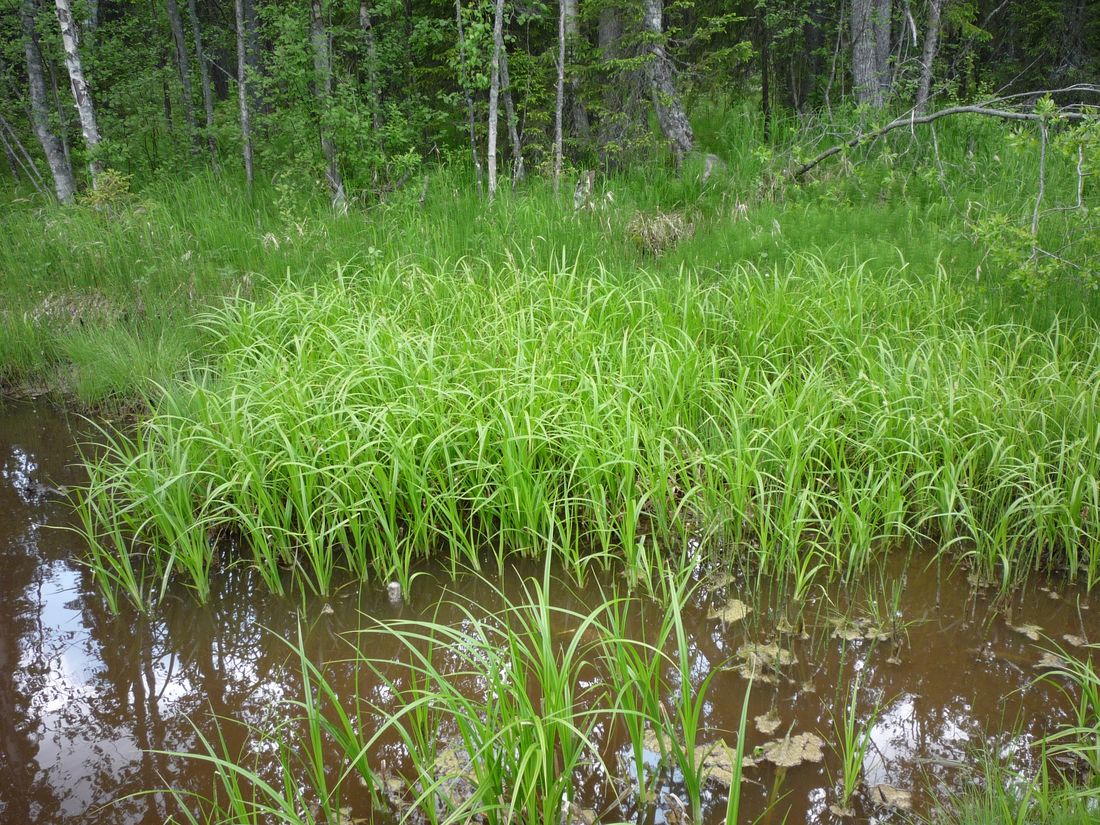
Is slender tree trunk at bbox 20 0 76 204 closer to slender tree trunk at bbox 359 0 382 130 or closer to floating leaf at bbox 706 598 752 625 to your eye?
slender tree trunk at bbox 359 0 382 130

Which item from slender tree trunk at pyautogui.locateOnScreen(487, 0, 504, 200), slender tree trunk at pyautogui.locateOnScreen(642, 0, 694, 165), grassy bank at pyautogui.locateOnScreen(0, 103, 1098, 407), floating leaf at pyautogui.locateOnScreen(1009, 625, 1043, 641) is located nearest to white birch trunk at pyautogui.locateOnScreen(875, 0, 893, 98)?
grassy bank at pyautogui.locateOnScreen(0, 103, 1098, 407)

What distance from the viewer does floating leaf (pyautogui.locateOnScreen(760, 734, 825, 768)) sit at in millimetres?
2541

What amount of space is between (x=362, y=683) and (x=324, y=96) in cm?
660

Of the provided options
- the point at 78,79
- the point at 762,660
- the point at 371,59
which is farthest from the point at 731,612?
the point at 78,79

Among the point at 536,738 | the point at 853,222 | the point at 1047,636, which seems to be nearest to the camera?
the point at 536,738

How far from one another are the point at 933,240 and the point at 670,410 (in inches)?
124

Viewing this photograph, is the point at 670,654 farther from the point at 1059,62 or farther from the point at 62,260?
the point at 1059,62

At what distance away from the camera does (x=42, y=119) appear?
345 inches

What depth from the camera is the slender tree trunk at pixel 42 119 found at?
877cm

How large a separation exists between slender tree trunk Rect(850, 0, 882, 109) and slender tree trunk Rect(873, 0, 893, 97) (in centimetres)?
9

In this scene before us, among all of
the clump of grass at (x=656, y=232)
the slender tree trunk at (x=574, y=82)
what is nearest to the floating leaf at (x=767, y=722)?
the clump of grass at (x=656, y=232)

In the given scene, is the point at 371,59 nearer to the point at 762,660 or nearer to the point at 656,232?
the point at 656,232

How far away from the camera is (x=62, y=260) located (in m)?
7.00

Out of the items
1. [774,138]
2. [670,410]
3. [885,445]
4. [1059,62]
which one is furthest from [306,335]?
[1059,62]
